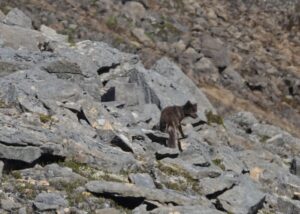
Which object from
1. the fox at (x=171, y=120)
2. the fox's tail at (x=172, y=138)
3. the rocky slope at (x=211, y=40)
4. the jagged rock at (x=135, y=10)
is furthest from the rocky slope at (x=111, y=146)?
the jagged rock at (x=135, y=10)

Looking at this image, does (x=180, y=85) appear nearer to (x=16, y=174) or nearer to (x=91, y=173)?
(x=91, y=173)

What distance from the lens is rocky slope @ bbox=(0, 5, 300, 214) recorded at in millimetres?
14562

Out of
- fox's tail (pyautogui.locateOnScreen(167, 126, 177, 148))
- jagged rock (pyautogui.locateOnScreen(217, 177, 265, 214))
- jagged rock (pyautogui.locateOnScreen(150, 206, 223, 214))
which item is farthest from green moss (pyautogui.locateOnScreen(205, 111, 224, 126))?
jagged rock (pyautogui.locateOnScreen(150, 206, 223, 214))

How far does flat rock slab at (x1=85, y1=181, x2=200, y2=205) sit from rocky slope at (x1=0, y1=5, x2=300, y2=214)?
0.08ft

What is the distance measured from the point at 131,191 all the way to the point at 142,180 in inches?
48.7

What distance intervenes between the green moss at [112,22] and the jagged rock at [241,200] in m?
23.2

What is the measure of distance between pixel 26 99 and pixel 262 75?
25.6 m

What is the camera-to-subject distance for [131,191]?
14.6m

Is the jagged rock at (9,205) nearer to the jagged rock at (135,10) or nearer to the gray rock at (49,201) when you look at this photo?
the gray rock at (49,201)

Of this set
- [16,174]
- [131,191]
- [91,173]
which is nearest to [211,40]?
[91,173]

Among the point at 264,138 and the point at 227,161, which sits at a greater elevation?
the point at 227,161

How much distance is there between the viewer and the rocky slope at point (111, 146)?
1456cm

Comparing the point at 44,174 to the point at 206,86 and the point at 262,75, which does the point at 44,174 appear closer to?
the point at 206,86

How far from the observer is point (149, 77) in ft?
77.5
